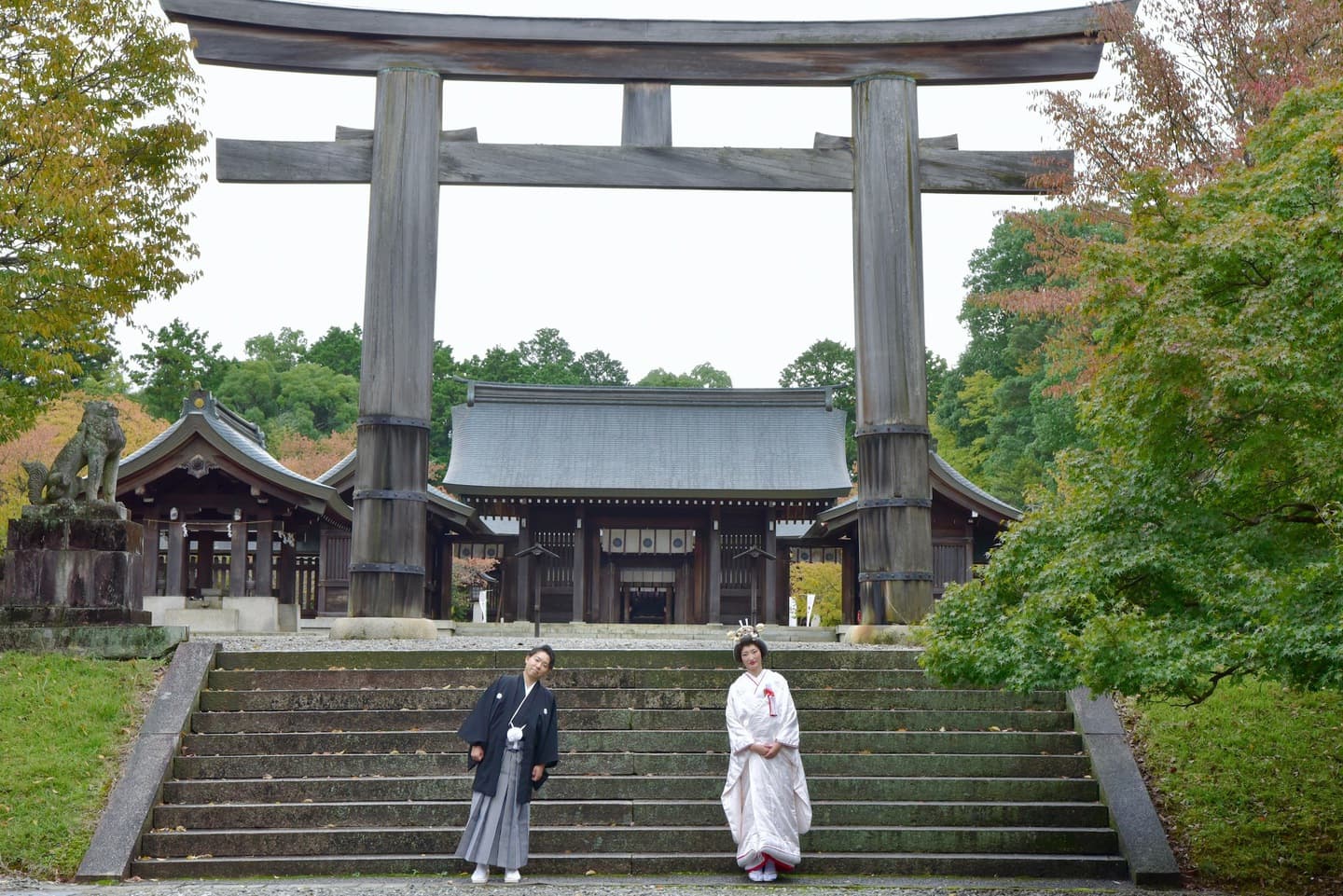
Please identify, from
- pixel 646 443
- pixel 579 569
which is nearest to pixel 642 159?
pixel 579 569

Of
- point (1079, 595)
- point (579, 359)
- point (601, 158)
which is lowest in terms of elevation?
point (1079, 595)

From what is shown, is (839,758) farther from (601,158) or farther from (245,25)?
(245,25)

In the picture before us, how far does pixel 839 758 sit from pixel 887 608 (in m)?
3.53

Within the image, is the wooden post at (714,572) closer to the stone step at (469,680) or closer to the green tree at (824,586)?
the green tree at (824,586)

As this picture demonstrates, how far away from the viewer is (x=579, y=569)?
24.8 m

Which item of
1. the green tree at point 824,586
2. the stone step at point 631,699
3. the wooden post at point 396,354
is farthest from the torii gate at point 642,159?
the green tree at point 824,586

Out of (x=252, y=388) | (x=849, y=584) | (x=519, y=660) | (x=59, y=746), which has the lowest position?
(x=59, y=746)

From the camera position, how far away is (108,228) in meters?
11.8

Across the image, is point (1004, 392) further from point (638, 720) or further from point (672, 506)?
point (638, 720)

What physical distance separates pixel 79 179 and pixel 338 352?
4651cm

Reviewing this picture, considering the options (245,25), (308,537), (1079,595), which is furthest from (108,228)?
(308,537)

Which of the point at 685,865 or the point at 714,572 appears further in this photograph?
the point at 714,572

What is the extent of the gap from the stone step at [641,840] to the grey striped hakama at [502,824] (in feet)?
2.16

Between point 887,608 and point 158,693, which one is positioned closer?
point 158,693
